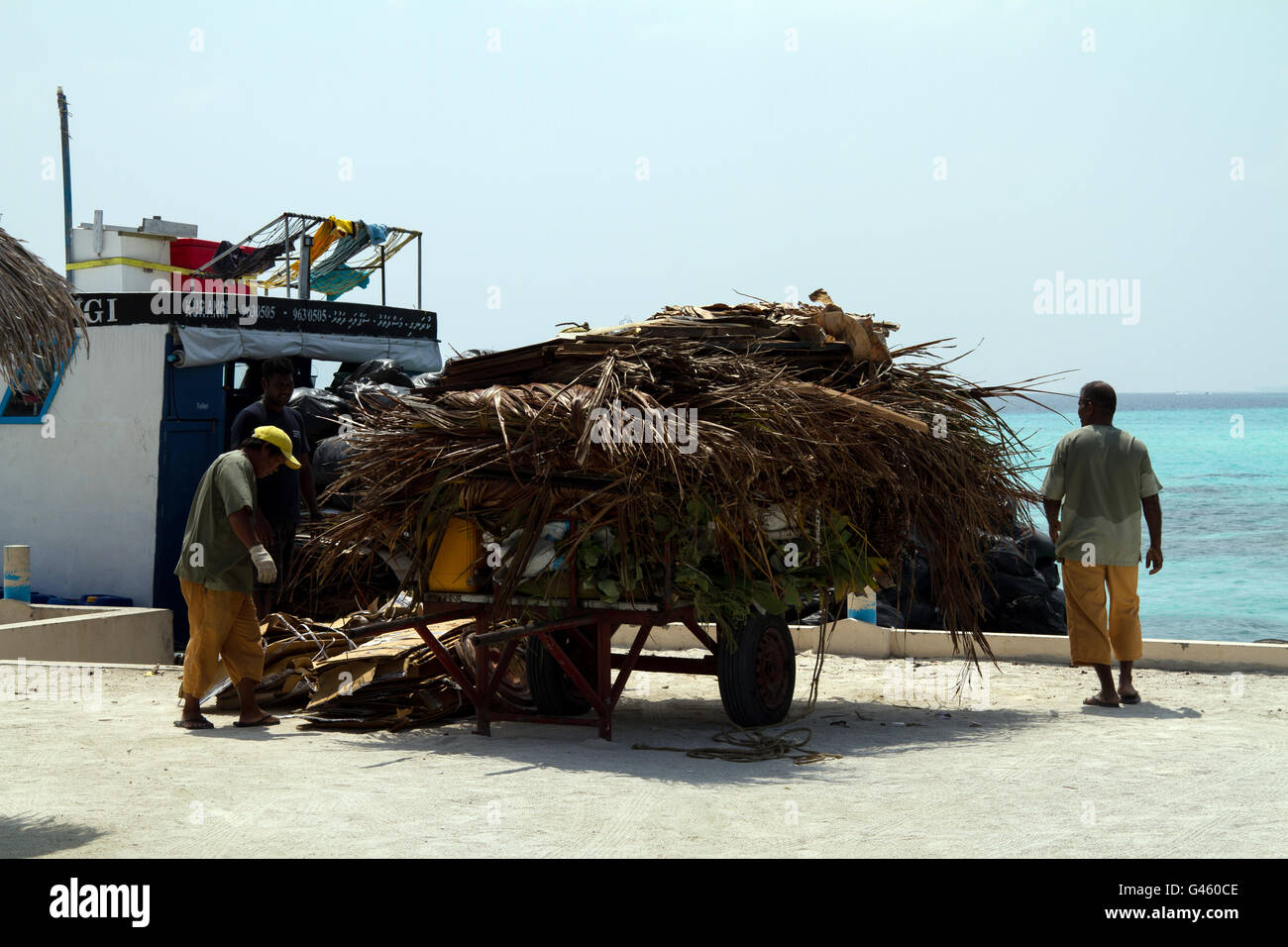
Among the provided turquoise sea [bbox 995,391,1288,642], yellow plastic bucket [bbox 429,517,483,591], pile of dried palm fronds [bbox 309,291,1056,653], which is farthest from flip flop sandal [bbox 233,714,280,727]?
turquoise sea [bbox 995,391,1288,642]

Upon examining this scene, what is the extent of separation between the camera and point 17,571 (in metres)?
11.7

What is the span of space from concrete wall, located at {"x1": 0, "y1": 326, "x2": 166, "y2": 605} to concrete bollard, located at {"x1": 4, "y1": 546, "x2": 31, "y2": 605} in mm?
951

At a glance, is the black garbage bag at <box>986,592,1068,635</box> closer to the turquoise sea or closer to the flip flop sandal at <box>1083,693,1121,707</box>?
the turquoise sea

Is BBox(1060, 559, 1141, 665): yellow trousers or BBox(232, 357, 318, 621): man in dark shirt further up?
BBox(232, 357, 318, 621): man in dark shirt

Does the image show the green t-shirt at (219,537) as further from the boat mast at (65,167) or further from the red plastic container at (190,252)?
the boat mast at (65,167)

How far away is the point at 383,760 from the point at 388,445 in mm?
1785

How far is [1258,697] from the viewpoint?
8523 mm

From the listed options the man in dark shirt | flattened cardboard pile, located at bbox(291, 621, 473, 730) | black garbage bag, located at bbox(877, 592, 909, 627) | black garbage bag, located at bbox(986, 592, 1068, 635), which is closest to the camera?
flattened cardboard pile, located at bbox(291, 621, 473, 730)

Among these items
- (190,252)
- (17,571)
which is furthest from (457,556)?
(190,252)

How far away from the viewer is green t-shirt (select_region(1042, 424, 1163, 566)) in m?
8.23

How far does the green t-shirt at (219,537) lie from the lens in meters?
7.12

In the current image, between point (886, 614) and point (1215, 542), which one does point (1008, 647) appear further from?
point (1215, 542)

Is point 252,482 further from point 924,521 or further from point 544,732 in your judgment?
point 924,521

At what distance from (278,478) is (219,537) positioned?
1.81 m
